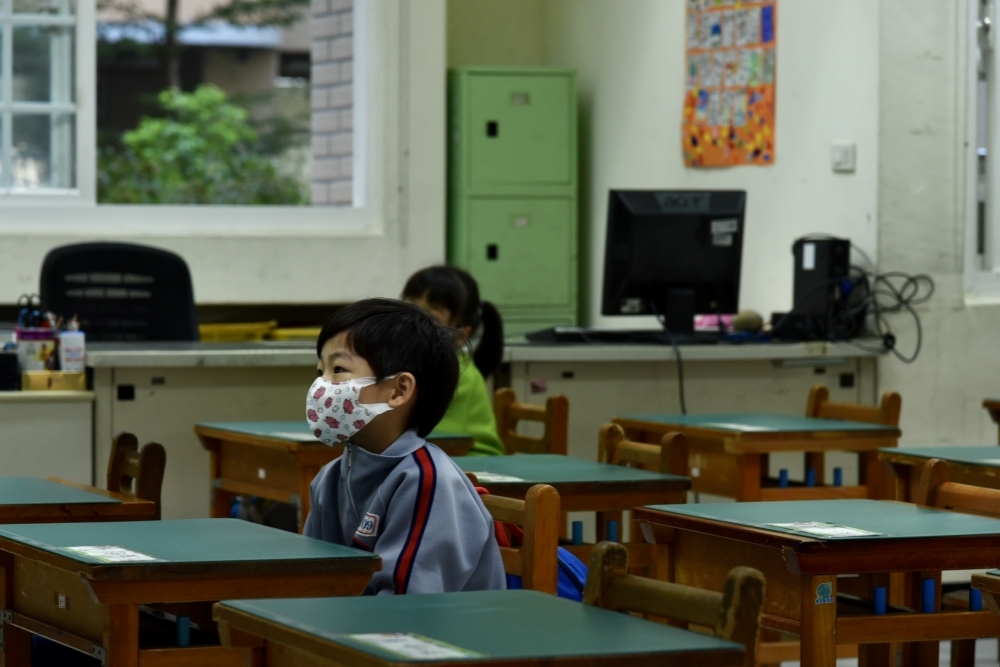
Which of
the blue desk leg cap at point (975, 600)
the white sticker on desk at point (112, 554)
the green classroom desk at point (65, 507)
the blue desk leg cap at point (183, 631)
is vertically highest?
the white sticker on desk at point (112, 554)

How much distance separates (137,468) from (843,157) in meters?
3.29

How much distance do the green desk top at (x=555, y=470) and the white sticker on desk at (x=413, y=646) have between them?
148 cm

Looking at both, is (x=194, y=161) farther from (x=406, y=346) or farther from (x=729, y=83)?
(x=406, y=346)

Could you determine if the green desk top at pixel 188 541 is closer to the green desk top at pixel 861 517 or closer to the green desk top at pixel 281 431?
the green desk top at pixel 861 517

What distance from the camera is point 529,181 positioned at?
275 inches

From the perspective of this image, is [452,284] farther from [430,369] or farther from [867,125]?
[867,125]

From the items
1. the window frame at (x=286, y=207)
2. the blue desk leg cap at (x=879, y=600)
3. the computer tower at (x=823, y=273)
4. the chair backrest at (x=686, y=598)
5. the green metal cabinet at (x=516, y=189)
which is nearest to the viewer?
the chair backrest at (x=686, y=598)

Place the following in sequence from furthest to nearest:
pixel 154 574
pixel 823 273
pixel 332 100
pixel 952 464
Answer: pixel 332 100 → pixel 823 273 → pixel 952 464 → pixel 154 574

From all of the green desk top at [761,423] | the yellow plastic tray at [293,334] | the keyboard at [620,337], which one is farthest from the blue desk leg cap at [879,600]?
the yellow plastic tray at [293,334]

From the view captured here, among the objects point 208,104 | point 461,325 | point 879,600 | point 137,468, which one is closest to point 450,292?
point 461,325

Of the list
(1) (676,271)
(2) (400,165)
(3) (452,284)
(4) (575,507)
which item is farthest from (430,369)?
(2) (400,165)

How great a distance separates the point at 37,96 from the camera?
6.57m

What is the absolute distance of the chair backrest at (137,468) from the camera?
2.83 m

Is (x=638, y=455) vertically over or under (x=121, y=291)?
under
